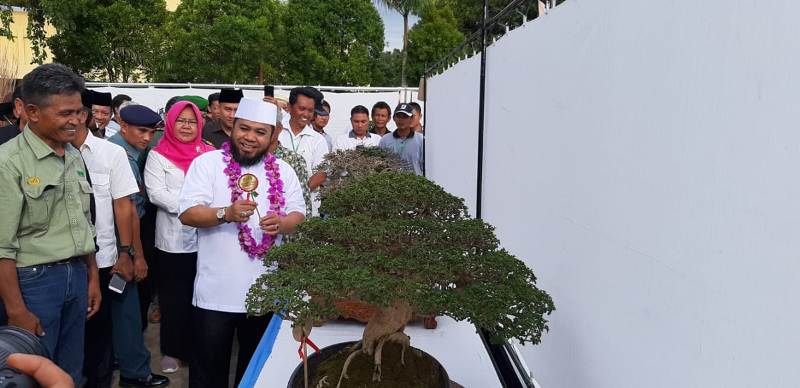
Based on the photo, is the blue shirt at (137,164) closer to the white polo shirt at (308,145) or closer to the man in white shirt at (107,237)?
the man in white shirt at (107,237)

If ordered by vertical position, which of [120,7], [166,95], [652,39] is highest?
[120,7]

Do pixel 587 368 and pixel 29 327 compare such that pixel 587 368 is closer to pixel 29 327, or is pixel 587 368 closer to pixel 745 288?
pixel 745 288

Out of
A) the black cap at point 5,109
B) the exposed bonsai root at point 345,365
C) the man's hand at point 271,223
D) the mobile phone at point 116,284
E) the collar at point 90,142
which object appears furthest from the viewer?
the black cap at point 5,109

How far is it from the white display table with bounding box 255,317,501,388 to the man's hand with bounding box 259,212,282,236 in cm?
38

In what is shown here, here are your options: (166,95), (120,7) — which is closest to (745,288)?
(166,95)

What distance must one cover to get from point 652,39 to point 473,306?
77 cm

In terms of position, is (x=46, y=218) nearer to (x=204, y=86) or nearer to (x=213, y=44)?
(x=204, y=86)

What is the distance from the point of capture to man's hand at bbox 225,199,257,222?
208 cm

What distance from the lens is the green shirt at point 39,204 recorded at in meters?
1.90

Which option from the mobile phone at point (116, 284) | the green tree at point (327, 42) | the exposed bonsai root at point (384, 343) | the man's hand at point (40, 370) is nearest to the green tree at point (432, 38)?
the green tree at point (327, 42)

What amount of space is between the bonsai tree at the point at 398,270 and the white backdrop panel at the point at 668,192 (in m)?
0.29

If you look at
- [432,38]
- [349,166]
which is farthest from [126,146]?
[432,38]

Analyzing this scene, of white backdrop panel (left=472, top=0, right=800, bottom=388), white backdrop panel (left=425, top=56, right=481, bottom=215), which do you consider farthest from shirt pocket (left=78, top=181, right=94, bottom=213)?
white backdrop panel (left=425, top=56, right=481, bottom=215)

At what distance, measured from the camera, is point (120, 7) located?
15352 mm
